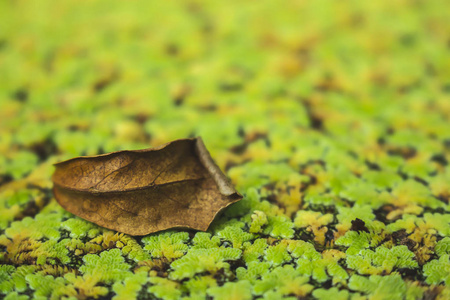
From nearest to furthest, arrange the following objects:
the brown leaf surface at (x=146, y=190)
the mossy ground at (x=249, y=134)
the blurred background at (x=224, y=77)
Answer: the mossy ground at (x=249, y=134) < the brown leaf surface at (x=146, y=190) < the blurred background at (x=224, y=77)

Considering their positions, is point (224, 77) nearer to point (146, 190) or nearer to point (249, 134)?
point (249, 134)

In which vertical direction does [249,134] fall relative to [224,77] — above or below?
below

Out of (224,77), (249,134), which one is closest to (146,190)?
(249,134)

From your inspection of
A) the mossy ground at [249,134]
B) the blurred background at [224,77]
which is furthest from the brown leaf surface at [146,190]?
the blurred background at [224,77]

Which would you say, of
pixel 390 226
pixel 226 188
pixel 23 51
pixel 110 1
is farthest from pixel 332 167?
pixel 110 1

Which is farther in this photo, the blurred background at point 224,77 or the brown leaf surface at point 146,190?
the blurred background at point 224,77

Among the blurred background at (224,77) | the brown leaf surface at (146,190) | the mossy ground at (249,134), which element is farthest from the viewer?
the blurred background at (224,77)

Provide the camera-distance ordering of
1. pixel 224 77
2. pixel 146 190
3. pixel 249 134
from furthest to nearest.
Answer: pixel 224 77
pixel 249 134
pixel 146 190

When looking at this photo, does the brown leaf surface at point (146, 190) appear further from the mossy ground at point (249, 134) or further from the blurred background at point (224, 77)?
the blurred background at point (224, 77)
